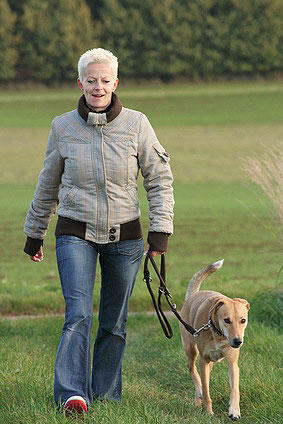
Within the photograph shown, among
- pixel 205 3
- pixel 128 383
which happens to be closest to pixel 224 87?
pixel 205 3

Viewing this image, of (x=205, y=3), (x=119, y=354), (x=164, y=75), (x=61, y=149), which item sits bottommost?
(x=164, y=75)

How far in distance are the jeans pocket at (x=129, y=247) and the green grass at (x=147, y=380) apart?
85cm

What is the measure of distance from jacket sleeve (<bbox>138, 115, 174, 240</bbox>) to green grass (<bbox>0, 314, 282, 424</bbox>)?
40.1 inches

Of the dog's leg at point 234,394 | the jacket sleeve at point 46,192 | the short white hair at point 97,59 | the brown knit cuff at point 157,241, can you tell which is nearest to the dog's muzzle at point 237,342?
the dog's leg at point 234,394

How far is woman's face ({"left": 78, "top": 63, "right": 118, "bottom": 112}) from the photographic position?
5.07m

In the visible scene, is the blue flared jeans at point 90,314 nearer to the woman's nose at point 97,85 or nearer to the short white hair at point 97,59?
the woman's nose at point 97,85

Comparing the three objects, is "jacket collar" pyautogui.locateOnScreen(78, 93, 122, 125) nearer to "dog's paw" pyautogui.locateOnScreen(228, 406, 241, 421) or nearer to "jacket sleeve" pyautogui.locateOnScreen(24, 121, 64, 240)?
"jacket sleeve" pyautogui.locateOnScreen(24, 121, 64, 240)

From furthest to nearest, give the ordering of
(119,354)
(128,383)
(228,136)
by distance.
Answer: (228,136)
(128,383)
(119,354)

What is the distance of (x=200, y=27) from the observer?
66250mm

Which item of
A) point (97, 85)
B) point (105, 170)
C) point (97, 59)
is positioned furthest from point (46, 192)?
point (97, 59)

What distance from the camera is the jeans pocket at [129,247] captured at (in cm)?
519

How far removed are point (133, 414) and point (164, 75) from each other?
6089cm

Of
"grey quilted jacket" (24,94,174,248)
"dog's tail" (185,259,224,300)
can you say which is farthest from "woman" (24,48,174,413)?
"dog's tail" (185,259,224,300)

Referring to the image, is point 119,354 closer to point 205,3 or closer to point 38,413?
point 38,413
